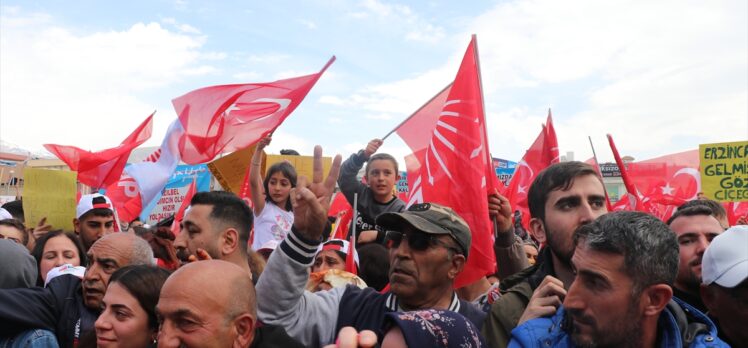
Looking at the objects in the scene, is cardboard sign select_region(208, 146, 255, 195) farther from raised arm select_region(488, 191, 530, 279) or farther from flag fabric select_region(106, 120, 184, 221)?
raised arm select_region(488, 191, 530, 279)

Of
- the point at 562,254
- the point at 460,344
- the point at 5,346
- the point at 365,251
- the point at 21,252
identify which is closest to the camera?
the point at 460,344

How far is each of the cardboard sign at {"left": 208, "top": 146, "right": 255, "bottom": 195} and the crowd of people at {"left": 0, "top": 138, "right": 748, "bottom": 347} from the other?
4.37 ft

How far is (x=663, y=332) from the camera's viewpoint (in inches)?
76.4

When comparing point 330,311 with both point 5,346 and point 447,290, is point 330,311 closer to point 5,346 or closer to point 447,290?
point 447,290

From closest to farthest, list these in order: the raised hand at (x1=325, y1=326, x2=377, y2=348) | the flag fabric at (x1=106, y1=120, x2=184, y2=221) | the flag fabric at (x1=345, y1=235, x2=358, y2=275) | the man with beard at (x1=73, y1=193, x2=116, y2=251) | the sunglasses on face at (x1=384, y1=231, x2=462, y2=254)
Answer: the raised hand at (x1=325, y1=326, x2=377, y2=348)
the sunglasses on face at (x1=384, y1=231, x2=462, y2=254)
the flag fabric at (x1=345, y1=235, x2=358, y2=275)
the man with beard at (x1=73, y1=193, x2=116, y2=251)
the flag fabric at (x1=106, y1=120, x2=184, y2=221)

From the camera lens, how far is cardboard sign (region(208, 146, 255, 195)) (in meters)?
5.19

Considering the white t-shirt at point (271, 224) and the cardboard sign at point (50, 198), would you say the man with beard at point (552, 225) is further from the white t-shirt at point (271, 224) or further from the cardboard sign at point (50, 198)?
the cardboard sign at point (50, 198)

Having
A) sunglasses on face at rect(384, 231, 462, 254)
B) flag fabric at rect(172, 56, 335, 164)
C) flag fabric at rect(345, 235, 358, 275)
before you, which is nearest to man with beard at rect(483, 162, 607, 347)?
sunglasses on face at rect(384, 231, 462, 254)

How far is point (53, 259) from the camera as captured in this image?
12.8ft

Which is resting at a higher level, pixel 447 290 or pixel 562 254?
pixel 562 254

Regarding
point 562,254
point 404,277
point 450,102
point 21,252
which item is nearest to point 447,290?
point 404,277

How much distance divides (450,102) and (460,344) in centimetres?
212

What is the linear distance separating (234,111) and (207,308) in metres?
3.21

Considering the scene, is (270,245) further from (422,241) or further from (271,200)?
(422,241)
